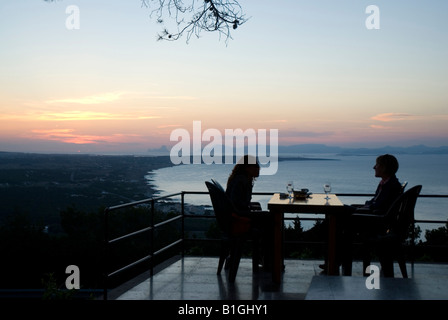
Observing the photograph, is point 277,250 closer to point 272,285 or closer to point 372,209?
point 272,285

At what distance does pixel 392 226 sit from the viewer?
4.57 meters

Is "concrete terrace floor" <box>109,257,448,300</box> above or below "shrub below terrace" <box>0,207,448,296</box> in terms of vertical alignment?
above

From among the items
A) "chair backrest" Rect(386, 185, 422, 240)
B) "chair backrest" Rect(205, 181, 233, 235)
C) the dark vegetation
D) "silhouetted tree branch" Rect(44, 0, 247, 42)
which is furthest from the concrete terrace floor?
"silhouetted tree branch" Rect(44, 0, 247, 42)

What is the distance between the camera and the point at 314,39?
749 cm

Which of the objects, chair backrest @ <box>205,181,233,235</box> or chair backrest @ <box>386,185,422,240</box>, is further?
chair backrest @ <box>205,181,233,235</box>

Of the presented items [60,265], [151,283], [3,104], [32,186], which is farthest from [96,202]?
[151,283]

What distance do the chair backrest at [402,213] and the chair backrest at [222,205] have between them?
1534 millimetres

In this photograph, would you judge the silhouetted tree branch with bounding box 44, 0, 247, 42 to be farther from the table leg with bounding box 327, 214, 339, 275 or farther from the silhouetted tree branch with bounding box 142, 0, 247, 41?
the table leg with bounding box 327, 214, 339, 275

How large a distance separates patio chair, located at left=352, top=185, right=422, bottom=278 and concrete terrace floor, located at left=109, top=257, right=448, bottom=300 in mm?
268

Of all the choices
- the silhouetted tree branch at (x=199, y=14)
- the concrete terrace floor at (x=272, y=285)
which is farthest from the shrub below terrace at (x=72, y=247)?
the silhouetted tree branch at (x=199, y=14)

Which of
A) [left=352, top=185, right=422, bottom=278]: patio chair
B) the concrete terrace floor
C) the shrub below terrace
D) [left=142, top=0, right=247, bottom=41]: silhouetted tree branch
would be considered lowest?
the shrub below terrace

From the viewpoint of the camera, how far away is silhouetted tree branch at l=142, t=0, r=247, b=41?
180 inches

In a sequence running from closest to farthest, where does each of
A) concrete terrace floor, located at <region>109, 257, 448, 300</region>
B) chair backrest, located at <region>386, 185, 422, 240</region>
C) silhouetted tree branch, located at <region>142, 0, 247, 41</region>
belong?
concrete terrace floor, located at <region>109, 257, 448, 300</region>, chair backrest, located at <region>386, 185, 422, 240</region>, silhouetted tree branch, located at <region>142, 0, 247, 41</region>

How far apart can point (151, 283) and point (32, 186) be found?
35896 millimetres
